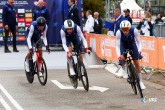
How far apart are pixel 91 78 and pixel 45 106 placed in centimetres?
494

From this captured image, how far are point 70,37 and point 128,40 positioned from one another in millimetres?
1692

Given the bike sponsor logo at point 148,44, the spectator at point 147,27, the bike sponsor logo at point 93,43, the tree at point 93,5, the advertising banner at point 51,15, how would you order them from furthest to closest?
the tree at point 93,5 < the advertising banner at point 51,15 < the spectator at point 147,27 < the bike sponsor logo at point 93,43 < the bike sponsor logo at point 148,44

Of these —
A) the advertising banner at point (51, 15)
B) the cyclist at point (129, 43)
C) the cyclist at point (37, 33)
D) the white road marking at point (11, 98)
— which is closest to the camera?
the white road marking at point (11, 98)

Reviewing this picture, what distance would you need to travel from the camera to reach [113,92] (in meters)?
13.6

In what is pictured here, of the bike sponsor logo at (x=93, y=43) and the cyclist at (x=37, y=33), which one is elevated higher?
the cyclist at (x=37, y=33)

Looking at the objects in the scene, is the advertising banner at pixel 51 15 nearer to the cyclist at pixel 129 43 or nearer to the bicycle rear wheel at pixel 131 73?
the cyclist at pixel 129 43

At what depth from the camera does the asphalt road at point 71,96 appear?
11.5 meters

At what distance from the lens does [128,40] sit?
13.0 m

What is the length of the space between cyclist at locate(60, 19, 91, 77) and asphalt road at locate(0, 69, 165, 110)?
872 millimetres

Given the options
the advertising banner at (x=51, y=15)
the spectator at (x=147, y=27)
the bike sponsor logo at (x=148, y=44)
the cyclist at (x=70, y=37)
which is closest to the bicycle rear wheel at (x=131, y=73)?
the cyclist at (x=70, y=37)

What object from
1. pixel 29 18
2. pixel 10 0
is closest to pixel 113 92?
pixel 10 0

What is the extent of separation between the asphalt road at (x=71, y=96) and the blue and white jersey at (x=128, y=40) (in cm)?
106

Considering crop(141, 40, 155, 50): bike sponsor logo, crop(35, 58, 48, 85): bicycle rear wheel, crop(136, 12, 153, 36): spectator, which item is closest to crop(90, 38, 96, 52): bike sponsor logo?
crop(136, 12, 153, 36): spectator

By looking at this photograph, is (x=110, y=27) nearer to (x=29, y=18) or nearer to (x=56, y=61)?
(x=56, y=61)
